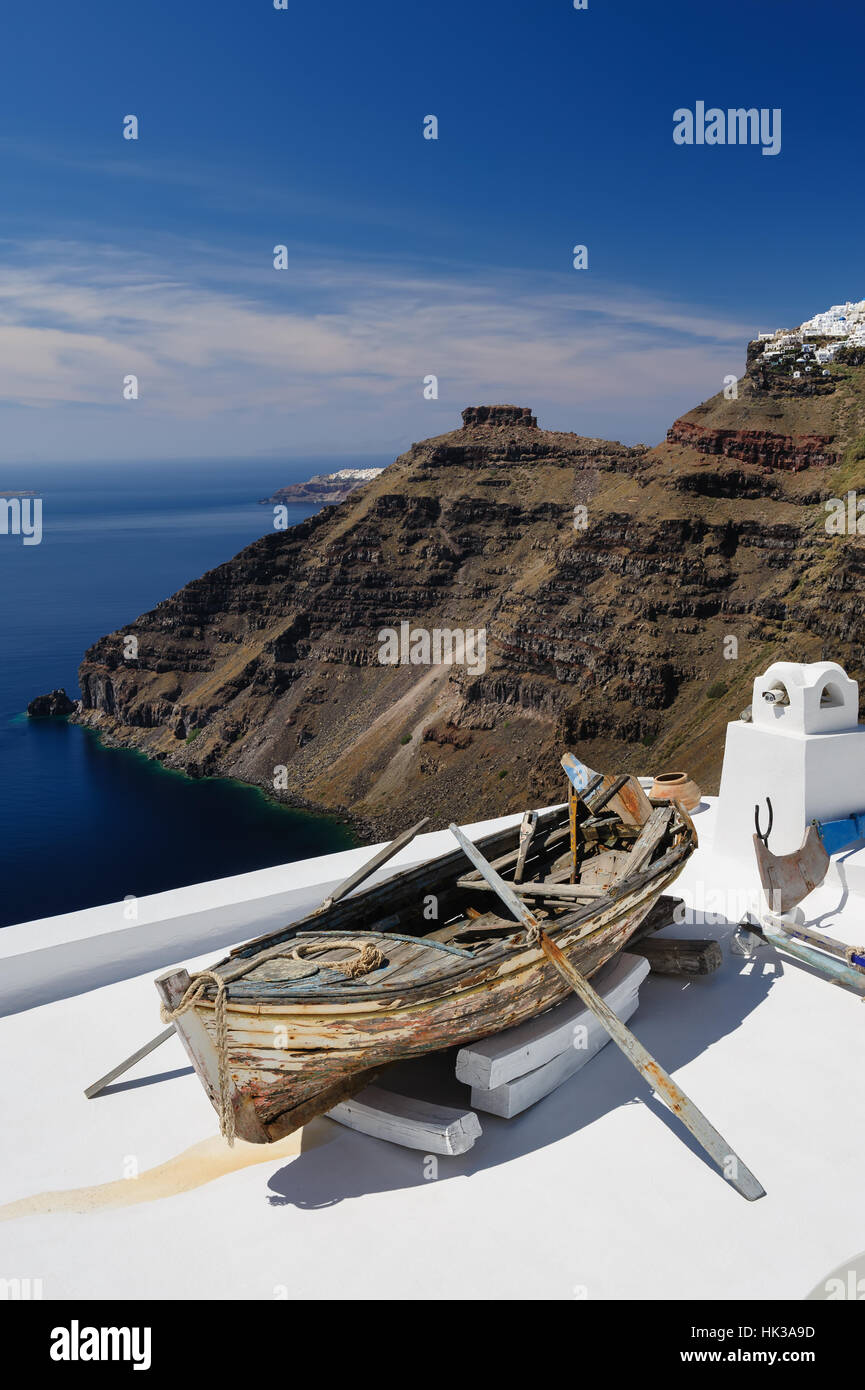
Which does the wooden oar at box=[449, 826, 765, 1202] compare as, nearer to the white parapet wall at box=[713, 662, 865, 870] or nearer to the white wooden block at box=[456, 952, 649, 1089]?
the white wooden block at box=[456, 952, 649, 1089]

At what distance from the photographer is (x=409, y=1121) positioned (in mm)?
4312

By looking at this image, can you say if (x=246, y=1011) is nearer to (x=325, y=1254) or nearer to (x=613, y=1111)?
(x=325, y=1254)

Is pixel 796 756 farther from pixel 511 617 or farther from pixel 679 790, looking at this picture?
pixel 511 617

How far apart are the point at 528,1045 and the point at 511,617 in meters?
64.0

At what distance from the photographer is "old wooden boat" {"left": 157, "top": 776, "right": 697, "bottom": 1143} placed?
4.07 m

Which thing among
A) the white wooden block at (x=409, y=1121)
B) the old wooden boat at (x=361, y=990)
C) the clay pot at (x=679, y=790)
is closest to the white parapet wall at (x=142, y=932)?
the old wooden boat at (x=361, y=990)

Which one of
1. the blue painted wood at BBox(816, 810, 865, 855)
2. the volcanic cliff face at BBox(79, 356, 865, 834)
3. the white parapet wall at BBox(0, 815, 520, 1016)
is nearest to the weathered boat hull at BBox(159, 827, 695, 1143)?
the white parapet wall at BBox(0, 815, 520, 1016)

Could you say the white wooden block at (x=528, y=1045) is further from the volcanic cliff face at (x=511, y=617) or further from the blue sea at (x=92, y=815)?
the blue sea at (x=92, y=815)

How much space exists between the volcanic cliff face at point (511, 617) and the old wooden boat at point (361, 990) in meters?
39.3

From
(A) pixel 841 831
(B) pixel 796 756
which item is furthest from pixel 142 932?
(A) pixel 841 831

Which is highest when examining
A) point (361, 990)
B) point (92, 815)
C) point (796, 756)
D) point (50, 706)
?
point (796, 756)

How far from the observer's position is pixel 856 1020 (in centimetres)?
552

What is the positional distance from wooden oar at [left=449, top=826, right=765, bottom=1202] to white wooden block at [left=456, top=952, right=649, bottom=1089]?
163 millimetres

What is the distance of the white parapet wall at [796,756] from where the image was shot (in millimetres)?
7363
